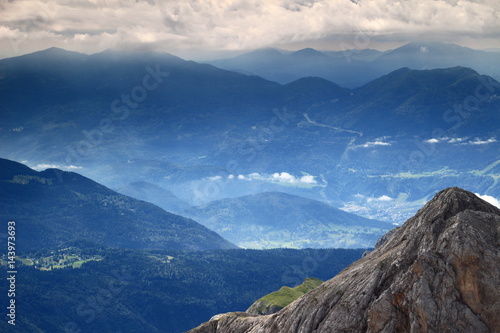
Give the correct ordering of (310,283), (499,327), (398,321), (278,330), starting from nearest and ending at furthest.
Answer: (499,327) < (398,321) < (278,330) < (310,283)

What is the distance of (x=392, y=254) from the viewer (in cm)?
6562

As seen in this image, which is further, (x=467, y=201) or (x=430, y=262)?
(x=467, y=201)

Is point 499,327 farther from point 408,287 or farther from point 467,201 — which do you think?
point 467,201

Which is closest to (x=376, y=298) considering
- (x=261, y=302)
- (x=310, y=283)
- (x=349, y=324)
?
(x=349, y=324)

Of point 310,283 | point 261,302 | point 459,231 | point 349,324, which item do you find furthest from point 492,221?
point 310,283

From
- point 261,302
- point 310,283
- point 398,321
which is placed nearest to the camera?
point 398,321

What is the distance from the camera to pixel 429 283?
2302 inches

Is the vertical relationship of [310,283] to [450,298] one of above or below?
below

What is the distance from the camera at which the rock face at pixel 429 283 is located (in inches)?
2244

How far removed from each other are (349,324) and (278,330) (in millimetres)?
11029

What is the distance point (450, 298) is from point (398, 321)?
4685 mm

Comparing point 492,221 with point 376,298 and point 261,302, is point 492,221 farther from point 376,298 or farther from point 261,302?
point 261,302

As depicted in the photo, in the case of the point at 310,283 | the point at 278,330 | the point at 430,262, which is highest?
the point at 430,262

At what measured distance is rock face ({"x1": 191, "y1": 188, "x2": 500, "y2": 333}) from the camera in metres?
57.0
